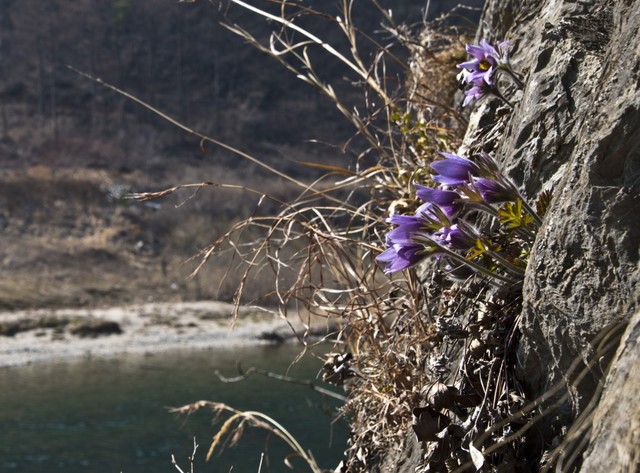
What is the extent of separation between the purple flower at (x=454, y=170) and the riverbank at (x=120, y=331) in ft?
62.7

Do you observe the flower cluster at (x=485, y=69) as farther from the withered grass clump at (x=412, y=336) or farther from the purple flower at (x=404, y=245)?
the purple flower at (x=404, y=245)

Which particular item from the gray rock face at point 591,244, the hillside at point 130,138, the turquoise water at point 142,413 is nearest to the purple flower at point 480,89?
the gray rock face at point 591,244

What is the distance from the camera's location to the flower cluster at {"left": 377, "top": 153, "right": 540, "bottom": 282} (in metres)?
1.23

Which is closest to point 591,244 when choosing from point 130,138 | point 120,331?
point 120,331

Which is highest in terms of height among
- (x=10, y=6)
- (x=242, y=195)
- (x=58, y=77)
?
(x=10, y=6)

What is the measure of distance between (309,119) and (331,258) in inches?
1864

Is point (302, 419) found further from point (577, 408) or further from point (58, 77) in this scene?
point (58, 77)

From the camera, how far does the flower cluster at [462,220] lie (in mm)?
1227

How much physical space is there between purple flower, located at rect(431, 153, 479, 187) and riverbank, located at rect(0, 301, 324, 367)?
19.1 meters


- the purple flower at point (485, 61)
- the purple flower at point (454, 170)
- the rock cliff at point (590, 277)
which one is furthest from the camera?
the purple flower at point (485, 61)

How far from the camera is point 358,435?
1740mm

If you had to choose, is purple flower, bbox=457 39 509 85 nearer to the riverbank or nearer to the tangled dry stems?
the tangled dry stems

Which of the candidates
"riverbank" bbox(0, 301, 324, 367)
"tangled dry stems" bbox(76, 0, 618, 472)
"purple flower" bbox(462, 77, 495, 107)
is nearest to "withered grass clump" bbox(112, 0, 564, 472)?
"tangled dry stems" bbox(76, 0, 618, 472)

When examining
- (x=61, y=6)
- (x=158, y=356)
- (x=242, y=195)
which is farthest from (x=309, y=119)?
(x=158, y=356)
